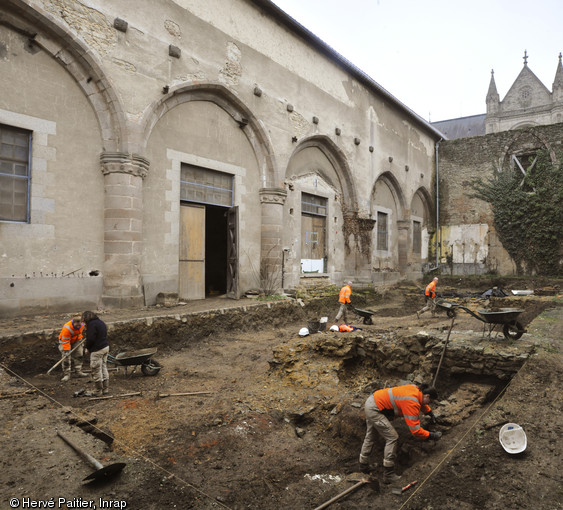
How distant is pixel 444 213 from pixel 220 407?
22321 mm

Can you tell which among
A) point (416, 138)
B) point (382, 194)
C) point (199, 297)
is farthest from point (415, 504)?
point (416, 138)

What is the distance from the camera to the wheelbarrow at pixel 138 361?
6.90 metres

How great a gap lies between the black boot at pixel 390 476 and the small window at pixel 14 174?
28.3ft

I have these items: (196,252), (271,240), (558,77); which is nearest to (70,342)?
(196,252)

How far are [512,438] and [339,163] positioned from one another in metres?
14.4

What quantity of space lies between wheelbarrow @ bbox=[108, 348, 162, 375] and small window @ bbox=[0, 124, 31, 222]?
404cm

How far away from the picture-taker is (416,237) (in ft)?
77.4

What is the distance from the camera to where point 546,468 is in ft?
12.2

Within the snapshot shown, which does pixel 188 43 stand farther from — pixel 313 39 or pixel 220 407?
pixel 220 407

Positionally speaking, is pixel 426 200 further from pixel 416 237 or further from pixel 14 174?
pixel 14 174

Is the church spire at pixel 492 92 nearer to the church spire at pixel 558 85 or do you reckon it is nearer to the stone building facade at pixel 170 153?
the church spire at pixel 558 85

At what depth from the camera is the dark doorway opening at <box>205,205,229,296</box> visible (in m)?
16.5

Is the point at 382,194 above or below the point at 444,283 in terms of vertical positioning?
above

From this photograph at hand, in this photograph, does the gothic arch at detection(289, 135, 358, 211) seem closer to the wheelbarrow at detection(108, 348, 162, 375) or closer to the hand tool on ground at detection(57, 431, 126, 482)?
the wheelbarrow at detection(108, 348, 162, 375)
